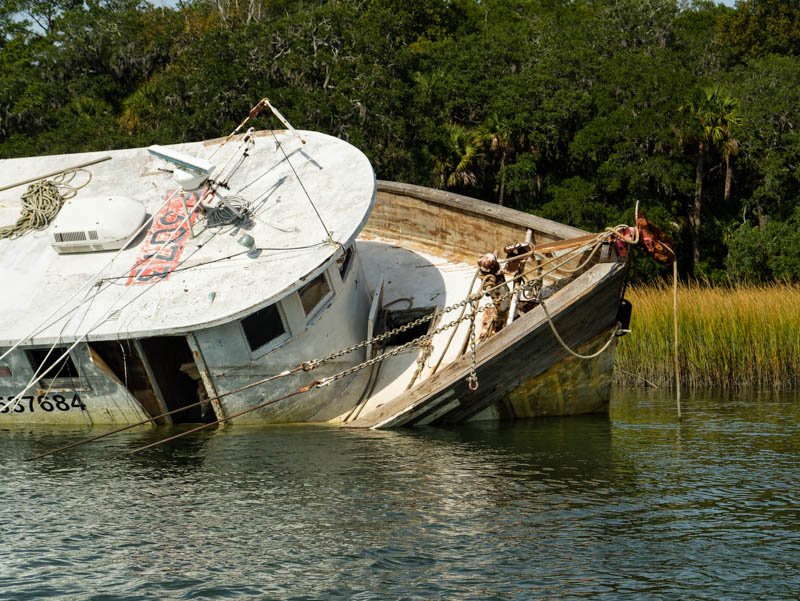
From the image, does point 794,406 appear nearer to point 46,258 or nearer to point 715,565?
point 715,565

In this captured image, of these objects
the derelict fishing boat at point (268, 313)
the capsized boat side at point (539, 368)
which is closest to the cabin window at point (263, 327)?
the derelict fishing boat at point (268, 313)

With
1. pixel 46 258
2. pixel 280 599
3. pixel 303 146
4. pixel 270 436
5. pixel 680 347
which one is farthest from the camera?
pixel 680 347

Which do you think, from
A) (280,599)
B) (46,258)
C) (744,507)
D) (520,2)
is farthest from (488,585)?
(520,2)

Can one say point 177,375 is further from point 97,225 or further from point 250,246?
point 97,225

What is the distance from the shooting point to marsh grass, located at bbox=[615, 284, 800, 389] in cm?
1991

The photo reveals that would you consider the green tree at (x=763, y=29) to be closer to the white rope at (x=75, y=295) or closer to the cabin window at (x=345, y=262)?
the cabin window at (x=345, y=262)

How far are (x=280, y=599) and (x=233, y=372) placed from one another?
6073 millimetres

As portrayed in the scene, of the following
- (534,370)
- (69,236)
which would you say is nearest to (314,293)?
(534,370)

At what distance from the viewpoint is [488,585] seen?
8617 millimetres

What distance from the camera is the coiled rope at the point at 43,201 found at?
16719mm

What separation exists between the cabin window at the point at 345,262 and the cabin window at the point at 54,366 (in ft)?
12.4

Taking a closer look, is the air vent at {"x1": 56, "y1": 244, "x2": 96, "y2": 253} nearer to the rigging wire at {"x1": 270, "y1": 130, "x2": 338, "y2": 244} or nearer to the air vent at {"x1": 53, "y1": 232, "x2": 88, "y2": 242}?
the air vent at {"x1": 53, "y1": 232, "x2": 88, "y2": 242}

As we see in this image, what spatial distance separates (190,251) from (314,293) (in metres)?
1.96

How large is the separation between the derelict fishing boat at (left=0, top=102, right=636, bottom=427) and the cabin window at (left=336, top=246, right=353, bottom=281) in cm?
3
